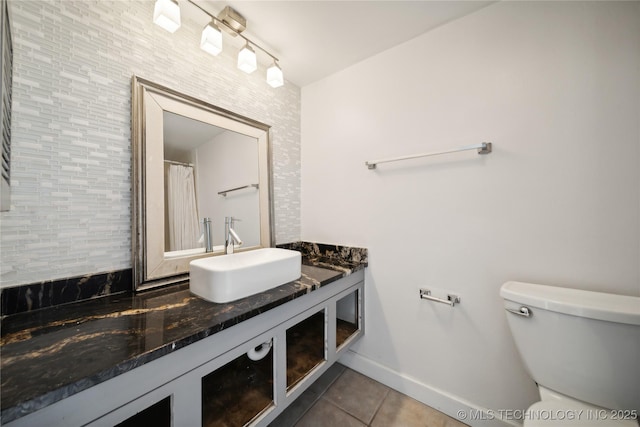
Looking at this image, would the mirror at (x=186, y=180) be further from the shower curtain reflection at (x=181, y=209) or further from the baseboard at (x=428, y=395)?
the baseboard at (x=428, y=395)

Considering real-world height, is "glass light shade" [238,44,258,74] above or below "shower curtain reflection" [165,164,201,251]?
above

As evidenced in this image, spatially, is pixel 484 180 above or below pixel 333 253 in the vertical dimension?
above

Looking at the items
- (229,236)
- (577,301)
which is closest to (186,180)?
(229,236)

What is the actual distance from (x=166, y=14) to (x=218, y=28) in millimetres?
251

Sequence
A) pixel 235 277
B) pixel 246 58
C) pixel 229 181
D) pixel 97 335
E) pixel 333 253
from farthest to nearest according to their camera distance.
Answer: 1. pixel 333 253
2. pixel 229 181
3. pixel 246 58
4. pixel 235 277
5. pixel 97 335

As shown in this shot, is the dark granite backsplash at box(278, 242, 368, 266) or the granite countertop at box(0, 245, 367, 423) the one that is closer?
the granite countertop at box(0, 245, 367, 423)

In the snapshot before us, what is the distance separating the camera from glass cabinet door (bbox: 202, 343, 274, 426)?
2.90 feet

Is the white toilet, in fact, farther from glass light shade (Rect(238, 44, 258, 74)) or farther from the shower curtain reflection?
glass light shade (Rect(238, 44, 258, 74))

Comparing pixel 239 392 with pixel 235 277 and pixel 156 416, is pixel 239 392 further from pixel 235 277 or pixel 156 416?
pixel 235 277

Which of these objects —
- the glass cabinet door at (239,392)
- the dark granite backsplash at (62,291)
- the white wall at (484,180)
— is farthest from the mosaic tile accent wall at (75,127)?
the white wall at (484,180)

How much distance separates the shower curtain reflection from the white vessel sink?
0.20 m

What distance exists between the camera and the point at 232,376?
1048 millimetres

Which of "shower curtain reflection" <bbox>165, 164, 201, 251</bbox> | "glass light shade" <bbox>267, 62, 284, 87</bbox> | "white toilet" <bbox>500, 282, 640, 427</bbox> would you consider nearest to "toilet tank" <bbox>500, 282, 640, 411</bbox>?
"white toilet" <bbox>500, 282, 640, 427</bbox>

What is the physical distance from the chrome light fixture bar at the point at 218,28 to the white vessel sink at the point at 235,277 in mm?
1042
